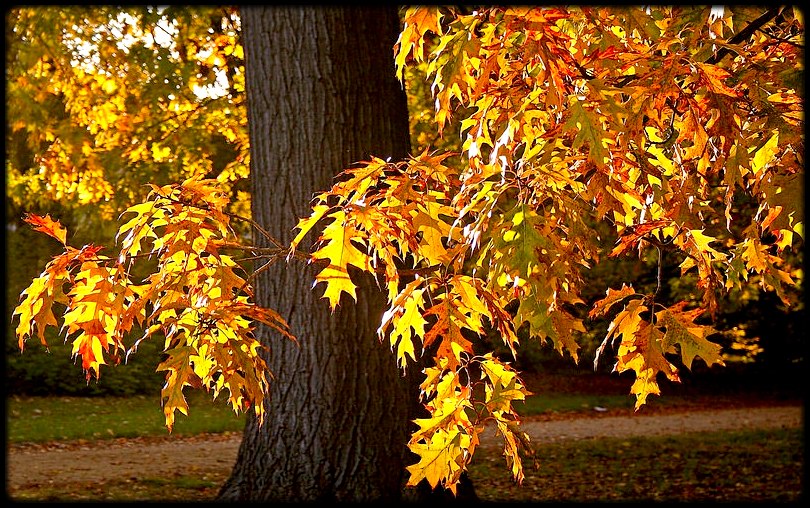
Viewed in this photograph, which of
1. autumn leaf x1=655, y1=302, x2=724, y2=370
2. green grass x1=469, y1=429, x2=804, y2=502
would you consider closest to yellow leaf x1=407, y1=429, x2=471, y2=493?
autumn leaf x1=655, y1=302, x2=724, y2=370

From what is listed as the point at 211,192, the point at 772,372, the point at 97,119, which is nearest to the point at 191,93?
the point at 97,119

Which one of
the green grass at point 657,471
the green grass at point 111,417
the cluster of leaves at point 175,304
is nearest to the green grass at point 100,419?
the green grass at point 111,417

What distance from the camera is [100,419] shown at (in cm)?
1284

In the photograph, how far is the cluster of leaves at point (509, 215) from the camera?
2.64 meters

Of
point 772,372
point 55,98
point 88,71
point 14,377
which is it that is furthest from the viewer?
point 772,372

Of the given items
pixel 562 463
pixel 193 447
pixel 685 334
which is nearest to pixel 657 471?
pixel 562 463

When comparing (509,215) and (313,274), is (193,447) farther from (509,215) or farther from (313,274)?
(509,215)

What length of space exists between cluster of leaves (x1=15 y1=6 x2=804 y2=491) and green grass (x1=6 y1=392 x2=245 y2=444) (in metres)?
8.34

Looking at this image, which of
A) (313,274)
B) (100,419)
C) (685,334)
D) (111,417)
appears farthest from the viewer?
(111,417)

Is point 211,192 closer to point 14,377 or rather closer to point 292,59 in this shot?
point 292,59

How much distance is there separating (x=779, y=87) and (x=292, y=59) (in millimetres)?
2793

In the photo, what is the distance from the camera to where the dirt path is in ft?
30.2

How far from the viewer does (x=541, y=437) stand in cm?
1234

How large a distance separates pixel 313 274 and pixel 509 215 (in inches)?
98.0
